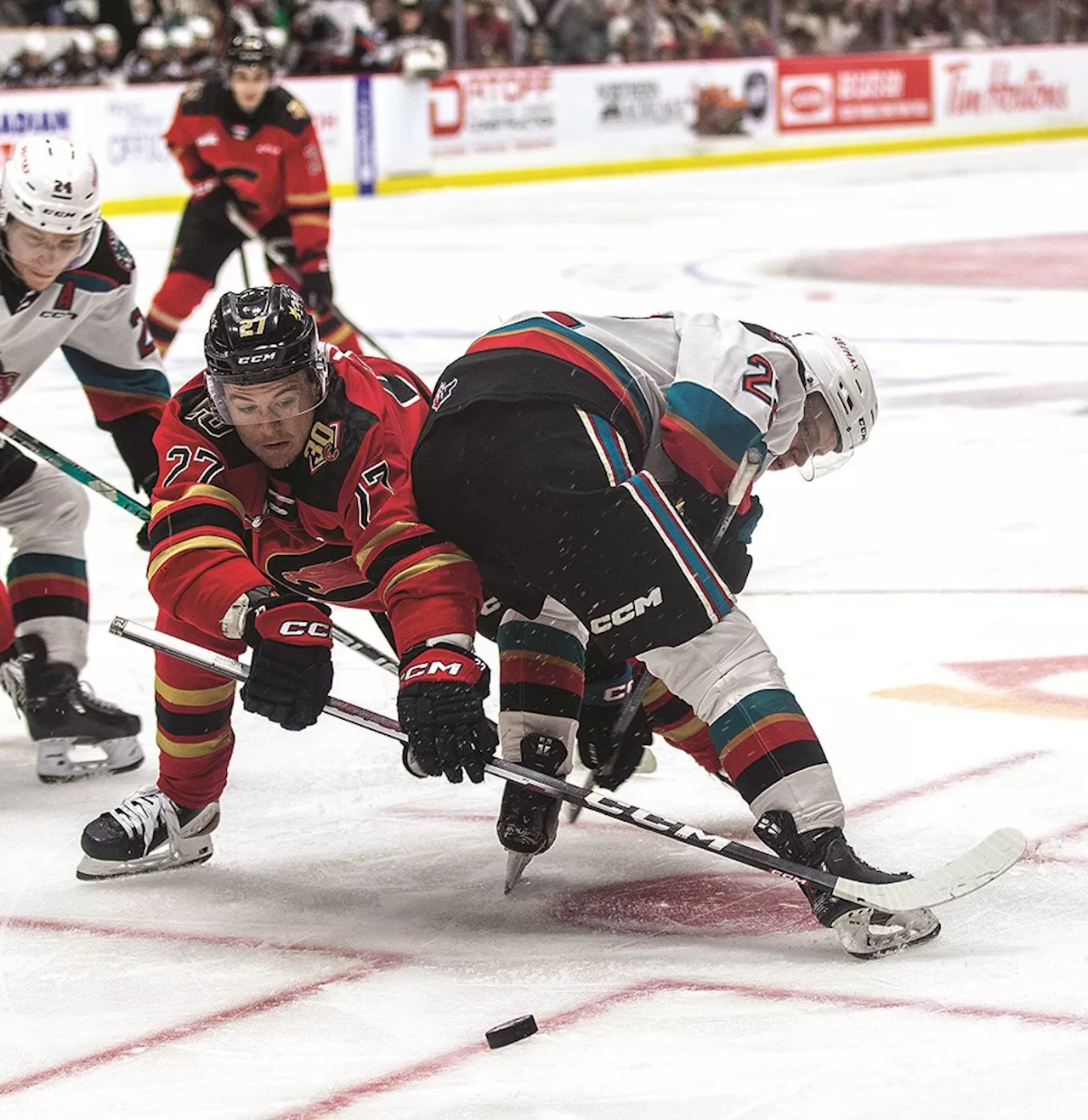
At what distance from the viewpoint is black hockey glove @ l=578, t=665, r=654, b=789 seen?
10.0 feet

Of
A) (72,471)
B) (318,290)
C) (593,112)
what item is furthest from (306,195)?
(593,112)

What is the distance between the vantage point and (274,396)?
263 cm

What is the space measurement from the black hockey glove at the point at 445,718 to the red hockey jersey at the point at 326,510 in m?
0.06

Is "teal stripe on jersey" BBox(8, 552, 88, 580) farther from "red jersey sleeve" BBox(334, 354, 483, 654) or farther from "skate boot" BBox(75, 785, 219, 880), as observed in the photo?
"red jersey sleeve" BBox(334, 354, 483, 654)

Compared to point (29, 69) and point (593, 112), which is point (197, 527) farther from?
point (593, 112)

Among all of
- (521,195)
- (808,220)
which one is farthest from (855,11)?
(808,220)

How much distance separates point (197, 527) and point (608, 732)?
73 centimetres

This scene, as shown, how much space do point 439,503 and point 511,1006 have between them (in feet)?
2.07

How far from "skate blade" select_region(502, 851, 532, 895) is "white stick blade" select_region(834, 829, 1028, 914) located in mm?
499

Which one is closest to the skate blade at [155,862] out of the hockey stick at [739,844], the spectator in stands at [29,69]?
the hockey stick at [739,844]

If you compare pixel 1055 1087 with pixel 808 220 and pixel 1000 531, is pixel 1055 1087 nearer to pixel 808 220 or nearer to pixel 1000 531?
pixel 1000 531

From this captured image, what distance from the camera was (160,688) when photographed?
113 inches

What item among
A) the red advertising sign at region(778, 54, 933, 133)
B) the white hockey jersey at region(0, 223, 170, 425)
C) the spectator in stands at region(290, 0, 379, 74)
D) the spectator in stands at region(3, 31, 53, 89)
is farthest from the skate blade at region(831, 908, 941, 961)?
the red advertising sign at region(778, 54, 933, 133)

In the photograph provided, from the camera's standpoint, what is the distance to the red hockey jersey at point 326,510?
103 inches
